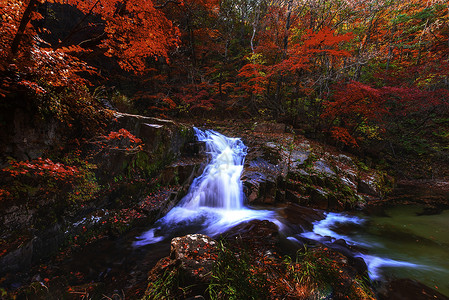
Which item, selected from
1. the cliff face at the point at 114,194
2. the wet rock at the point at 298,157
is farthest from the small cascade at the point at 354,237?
the wet rock at the point at 298,157

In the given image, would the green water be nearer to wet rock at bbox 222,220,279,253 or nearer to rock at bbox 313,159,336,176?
rock at bbox 313,159,336,176

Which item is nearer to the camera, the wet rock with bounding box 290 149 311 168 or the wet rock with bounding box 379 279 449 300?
the wet rock with bounding box 379 279 449 300

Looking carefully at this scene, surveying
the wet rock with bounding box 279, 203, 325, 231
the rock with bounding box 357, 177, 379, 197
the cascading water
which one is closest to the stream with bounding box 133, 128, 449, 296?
the cascading water

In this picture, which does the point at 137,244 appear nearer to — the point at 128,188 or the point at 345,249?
the point at 128,188

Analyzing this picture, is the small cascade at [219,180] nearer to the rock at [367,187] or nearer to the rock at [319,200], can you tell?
the rock at [319,200]

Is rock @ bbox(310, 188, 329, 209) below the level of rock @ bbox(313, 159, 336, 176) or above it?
below

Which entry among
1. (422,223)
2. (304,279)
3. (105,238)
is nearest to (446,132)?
(422,223)

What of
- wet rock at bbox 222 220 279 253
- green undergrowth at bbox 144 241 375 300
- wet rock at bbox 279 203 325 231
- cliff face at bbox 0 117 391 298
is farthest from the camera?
wet rock at bbox 279 203 325 231

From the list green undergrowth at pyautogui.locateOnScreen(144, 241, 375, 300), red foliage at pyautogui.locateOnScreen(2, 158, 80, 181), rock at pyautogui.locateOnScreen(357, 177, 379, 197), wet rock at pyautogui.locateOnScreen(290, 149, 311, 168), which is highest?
wet rock at pyautogui.locateOnScreen(290, 149, 311, 168)

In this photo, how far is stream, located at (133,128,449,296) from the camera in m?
3.83

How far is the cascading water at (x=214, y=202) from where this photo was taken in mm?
5199

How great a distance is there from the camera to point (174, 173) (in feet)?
20.8

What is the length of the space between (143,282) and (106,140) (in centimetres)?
343

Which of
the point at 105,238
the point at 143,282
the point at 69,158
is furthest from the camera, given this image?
the point at 105,238
